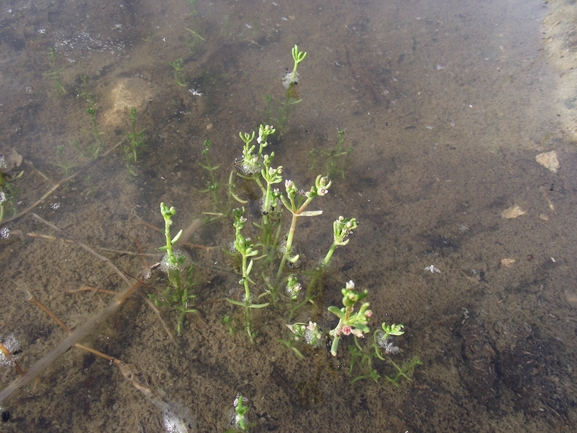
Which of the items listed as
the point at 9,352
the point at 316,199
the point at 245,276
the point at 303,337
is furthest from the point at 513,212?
the point at 9,352

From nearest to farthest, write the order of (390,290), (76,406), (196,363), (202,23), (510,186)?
(76,406) < (196,363) < (390,290) < (510,186) < (202,23)

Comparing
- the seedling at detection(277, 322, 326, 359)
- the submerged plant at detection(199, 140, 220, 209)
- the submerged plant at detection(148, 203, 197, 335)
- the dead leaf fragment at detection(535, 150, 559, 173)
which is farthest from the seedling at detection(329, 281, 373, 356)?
the dead leaf fragment at detection(535, 150, 559, 173)

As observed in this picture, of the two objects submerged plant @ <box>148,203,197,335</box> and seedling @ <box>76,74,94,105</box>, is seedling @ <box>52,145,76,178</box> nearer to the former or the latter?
seedling @ <box>76,74,94,105</box>

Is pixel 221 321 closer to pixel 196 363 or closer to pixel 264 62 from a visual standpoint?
pixel 196 363

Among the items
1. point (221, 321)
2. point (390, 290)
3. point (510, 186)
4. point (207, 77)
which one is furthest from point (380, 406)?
point (207, 77)

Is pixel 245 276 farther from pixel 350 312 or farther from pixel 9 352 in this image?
pixel 9 352

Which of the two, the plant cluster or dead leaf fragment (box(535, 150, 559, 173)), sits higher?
the plant cluster

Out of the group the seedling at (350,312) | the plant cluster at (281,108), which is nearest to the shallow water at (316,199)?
the plant cluster at (281,108)
